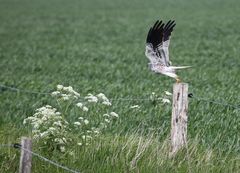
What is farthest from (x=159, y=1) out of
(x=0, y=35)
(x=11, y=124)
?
(x=11, y=124)

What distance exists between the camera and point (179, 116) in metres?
7.11

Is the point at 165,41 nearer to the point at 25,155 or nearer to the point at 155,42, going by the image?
the point at 155,42

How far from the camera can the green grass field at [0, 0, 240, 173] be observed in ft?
23.8

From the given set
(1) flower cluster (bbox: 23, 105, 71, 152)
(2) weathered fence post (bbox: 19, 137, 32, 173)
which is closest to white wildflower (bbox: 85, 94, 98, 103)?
(1) flower cluster (bbox: 23, 105, 71, 152)

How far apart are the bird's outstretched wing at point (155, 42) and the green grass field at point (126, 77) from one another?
3.62 feet

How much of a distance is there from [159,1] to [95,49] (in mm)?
30281

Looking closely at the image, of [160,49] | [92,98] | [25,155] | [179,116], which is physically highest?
[160,49]

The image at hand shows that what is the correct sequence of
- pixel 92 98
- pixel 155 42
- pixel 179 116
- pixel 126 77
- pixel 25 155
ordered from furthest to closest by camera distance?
pixel 126 77 → pixel 92 98 → pixel 179 116 → pixel 155 42 → pixel 25 155

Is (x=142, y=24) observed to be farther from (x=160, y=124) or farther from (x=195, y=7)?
(x=160, y=124)

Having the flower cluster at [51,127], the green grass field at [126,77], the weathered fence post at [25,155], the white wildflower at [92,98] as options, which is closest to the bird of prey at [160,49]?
the white wildflower at [92,98]

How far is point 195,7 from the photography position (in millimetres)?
45375

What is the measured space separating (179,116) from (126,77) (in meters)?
8.62

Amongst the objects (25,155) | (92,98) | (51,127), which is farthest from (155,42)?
(25,155)

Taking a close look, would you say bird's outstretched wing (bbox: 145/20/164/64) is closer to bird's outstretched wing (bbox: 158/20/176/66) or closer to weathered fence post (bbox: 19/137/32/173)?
bird's outstretched wing (bbox: 158/20/176/66)
